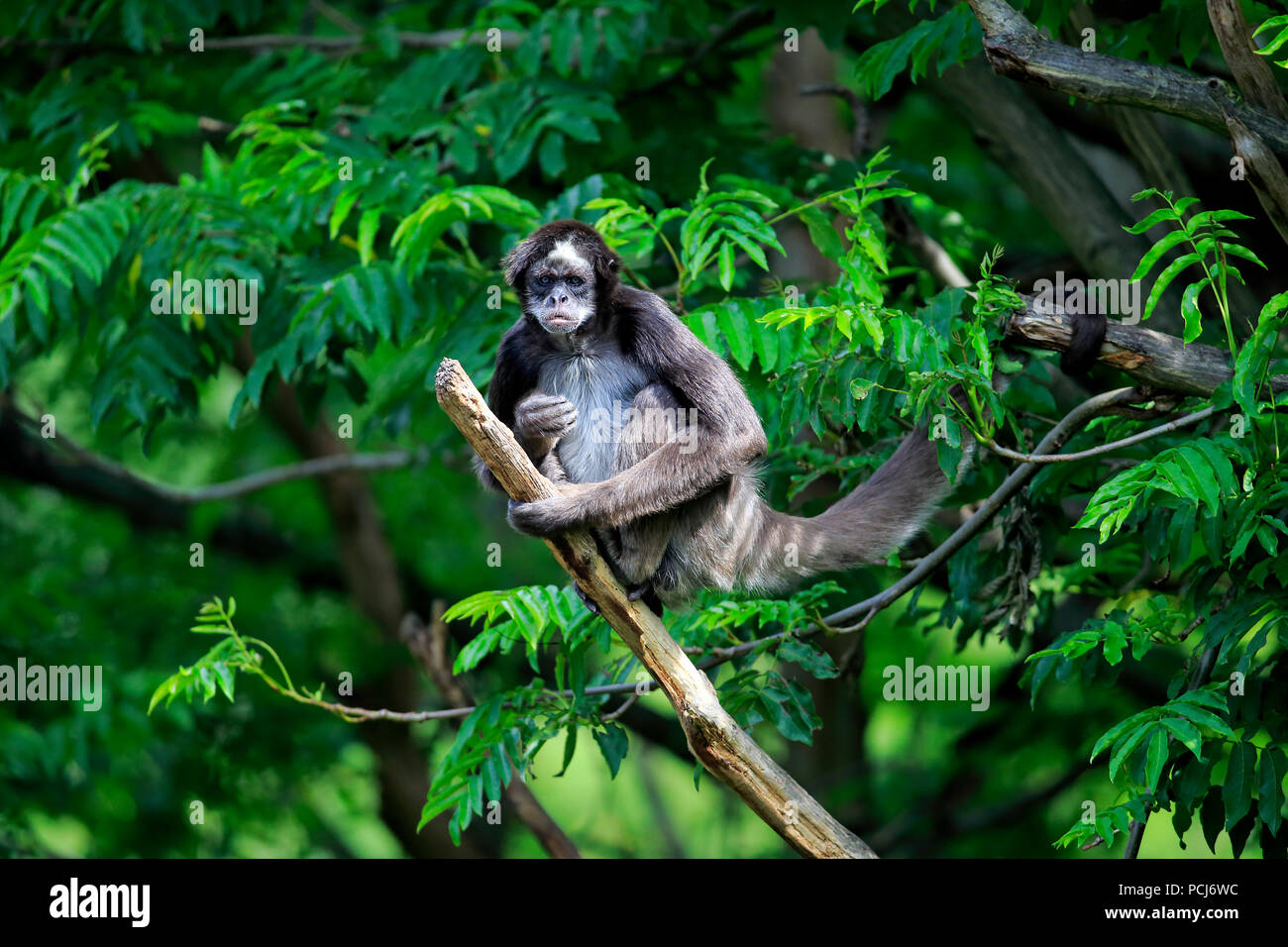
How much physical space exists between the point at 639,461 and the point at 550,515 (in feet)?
2.80

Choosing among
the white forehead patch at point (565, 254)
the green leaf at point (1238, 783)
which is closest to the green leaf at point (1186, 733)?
the green leaf at point (1238, 783)

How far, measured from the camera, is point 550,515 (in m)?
5.71

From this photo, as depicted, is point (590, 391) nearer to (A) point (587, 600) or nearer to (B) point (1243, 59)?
(A) point (587, 600)

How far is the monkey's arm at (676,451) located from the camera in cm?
577

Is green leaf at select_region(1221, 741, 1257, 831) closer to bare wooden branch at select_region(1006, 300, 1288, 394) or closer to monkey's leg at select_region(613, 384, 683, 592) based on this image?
bare wooden branch at select_region(1006, 300, 1288, 394)

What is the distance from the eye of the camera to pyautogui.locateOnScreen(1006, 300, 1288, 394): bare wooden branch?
5.42 meters

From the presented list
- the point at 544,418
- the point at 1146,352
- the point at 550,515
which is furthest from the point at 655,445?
the point at 1146,352

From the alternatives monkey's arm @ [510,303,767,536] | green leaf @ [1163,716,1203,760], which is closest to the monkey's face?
monkey's arm @ [510,303,767,536]

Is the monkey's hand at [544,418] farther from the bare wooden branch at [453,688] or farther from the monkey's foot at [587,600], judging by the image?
the bare wooden branch at [453,688]

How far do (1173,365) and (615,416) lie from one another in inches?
107

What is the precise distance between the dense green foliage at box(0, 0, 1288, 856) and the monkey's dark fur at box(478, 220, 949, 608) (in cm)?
30

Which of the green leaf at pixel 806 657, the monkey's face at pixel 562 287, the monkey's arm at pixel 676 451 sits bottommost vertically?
the green leaf at pixel 806 657

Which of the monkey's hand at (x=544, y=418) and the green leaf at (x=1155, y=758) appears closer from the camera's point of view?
the green leaf at (x=1155, y=758)

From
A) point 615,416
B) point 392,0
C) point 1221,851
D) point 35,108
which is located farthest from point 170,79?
point 1221,851
